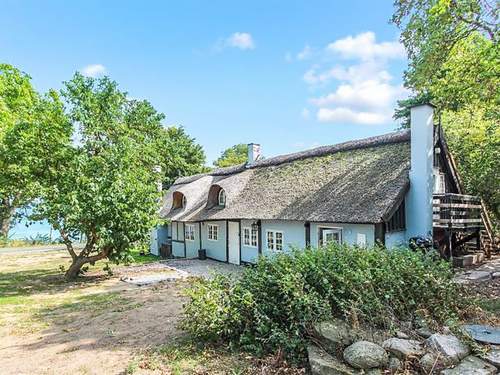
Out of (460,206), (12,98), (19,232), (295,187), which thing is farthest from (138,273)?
(19,232)

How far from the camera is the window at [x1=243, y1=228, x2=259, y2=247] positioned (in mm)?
15495

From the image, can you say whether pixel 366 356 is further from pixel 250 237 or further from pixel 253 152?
pixel 253 152

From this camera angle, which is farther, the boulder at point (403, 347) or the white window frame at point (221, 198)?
the white window frame at point (221, 198)

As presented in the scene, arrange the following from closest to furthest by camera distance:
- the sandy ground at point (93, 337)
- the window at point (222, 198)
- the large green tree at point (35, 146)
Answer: the sandy ground at point (93, 337) < the large green tree at point (35, 146) < the window at point (222, 198)

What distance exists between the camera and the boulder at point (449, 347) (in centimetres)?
429

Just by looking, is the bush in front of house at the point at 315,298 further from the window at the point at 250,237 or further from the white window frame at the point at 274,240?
the window at the point at 250,237

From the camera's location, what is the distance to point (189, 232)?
20.6 metres

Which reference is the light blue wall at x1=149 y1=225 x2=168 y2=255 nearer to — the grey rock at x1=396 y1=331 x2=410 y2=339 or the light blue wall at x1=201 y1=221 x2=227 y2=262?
the light blue wall at x1=201 y1=221 x2=227 y2=262

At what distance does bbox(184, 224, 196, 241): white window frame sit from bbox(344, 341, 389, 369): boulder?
1630cm

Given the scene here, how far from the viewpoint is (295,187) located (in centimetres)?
1491

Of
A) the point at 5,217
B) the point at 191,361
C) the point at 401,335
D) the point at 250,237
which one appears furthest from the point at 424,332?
the point at 5,217

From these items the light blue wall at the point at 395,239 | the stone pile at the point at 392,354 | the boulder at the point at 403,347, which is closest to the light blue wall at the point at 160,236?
the light blue wall at the point at 395,239

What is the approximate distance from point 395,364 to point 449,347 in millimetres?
784

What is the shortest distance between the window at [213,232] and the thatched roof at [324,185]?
3.27ft
